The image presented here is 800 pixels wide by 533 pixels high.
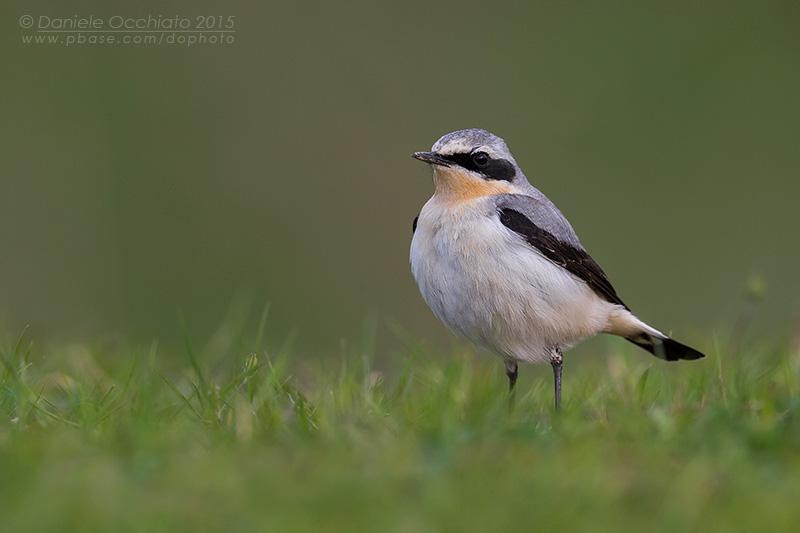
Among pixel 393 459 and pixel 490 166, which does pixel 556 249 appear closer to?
pixel 490 166

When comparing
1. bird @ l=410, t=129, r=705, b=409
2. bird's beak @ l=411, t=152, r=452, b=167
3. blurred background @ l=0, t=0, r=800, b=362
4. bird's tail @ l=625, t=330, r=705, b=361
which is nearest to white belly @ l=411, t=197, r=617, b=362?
bird @ l=410, t=129, r=705, b=409

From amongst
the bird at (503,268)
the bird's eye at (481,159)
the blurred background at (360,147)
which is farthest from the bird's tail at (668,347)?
the blurred background at (360,147)

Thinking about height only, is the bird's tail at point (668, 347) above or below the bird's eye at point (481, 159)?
below

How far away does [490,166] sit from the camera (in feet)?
24.6

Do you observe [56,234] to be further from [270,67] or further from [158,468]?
[158,468]

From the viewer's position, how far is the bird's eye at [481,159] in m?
7.43

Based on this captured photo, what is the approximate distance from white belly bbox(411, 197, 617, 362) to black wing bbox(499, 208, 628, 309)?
0.05 meters

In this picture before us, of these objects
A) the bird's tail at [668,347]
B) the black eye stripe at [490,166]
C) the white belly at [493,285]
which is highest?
the black eye stripe at [490,166]

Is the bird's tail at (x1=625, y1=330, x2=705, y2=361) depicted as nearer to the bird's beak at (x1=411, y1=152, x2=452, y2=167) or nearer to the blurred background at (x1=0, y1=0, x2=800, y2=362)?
the bird's beak at (x1=411, y1=152, x2=452, y2=167)

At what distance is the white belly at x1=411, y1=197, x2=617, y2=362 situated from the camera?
265 inches

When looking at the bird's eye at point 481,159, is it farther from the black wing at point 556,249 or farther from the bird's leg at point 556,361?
the bird's leg at point 556,361

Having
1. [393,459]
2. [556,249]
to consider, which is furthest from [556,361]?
[393,459]

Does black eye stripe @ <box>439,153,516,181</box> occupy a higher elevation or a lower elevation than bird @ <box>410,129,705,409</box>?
higher

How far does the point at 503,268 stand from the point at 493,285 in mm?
138
